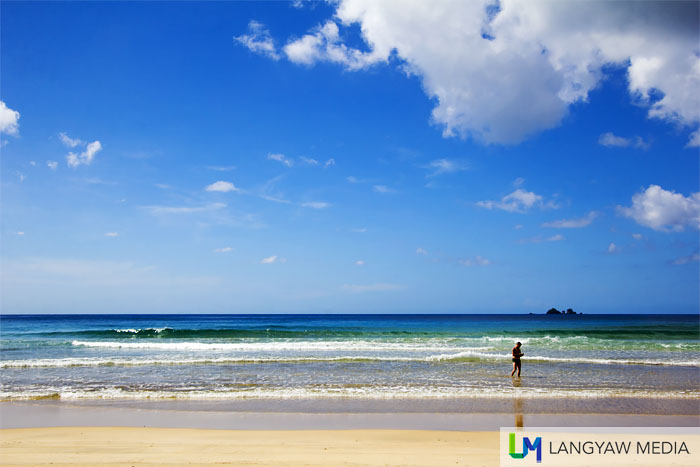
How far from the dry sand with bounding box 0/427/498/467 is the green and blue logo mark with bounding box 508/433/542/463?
282 mm

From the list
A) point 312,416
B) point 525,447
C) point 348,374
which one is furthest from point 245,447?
point 348,374

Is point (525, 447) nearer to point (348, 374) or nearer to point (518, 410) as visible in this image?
point (518, 410)

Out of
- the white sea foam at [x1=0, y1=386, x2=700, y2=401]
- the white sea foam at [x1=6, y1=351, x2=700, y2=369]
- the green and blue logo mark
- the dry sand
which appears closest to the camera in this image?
the dry sand

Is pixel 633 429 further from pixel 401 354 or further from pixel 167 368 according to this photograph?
pixel 167 368

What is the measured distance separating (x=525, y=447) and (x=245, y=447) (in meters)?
5.32

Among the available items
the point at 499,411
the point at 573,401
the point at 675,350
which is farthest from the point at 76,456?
the point at 675,350

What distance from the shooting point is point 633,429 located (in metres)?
9.59

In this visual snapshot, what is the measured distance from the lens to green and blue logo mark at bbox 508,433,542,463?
25.7ft

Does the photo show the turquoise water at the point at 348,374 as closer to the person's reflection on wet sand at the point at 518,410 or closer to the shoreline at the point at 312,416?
the person's reflection on wet sand at the point at 518,410

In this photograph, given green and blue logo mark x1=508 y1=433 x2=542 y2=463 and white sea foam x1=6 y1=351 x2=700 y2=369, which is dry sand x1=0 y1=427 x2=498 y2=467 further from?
white sea foam x1=6 y1=351 x2=700 y2=369

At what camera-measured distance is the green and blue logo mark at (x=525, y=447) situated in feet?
25.7

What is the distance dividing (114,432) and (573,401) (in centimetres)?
1196

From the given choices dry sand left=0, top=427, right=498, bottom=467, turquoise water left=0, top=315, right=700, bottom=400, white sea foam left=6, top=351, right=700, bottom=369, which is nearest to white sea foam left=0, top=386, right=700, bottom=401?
turquoise water left=0, top=315, right=700, bottom=400

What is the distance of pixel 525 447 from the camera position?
27.0 feet
